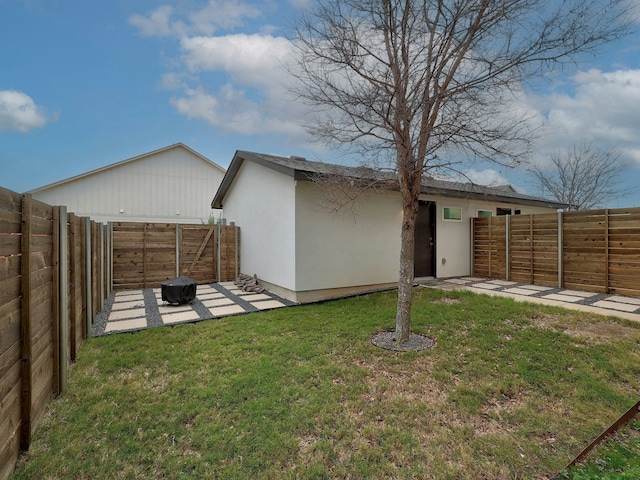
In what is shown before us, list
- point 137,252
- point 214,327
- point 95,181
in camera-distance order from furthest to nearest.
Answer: point 95,181 < point 137,252 < point 214,327

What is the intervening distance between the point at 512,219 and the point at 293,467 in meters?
9.69

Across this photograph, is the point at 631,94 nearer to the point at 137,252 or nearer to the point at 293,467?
the point at 293,467

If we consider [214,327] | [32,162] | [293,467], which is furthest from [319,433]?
[32,162]

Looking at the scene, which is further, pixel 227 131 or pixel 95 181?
pixel 95 181

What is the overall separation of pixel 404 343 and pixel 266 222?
5.27 m

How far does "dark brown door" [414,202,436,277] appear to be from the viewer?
9.14m

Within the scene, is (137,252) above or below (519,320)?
above

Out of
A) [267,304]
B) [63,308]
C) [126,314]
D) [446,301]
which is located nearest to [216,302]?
[267,304]

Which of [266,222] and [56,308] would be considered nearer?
[56,308]

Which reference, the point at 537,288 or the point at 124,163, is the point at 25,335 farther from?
the point at 124,163

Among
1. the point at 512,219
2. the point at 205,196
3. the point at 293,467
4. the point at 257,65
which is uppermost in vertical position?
the point at 257,65

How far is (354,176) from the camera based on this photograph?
5707mm

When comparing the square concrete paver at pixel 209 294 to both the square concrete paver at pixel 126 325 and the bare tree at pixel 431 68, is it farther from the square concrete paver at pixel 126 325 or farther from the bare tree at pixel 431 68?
the bare tree at pixel 431 68

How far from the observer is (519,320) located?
5219mm
